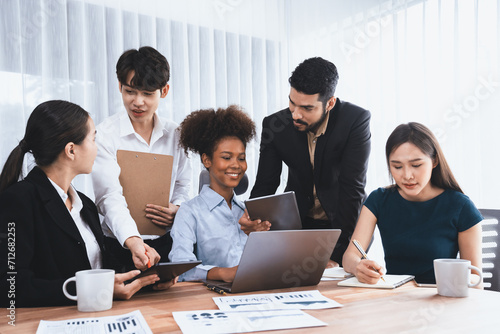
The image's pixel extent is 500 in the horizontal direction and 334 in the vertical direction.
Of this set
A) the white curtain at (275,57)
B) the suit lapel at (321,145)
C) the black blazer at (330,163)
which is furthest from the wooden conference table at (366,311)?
the white curtain at (275,57)

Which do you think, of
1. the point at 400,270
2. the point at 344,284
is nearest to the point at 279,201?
the point at 344,284

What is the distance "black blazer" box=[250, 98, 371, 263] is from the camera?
2.11 m

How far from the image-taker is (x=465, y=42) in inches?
122

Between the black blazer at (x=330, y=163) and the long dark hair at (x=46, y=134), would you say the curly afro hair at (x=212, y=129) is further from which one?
the long dark hair at (x=46, y=134)

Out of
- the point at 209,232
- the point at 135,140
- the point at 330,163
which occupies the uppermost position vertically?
the point at 135,140

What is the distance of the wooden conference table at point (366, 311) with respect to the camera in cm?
95

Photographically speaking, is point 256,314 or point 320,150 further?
point 320,150

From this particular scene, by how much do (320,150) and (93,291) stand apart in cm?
139

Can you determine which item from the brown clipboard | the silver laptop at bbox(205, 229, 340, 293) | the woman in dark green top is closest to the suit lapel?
the woman in dark green top

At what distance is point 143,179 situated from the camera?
1.85 metres

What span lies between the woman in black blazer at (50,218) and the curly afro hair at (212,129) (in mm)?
462

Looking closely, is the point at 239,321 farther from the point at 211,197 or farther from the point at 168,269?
the point at 211,197

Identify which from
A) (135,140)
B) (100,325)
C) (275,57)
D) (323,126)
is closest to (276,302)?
(100,325)

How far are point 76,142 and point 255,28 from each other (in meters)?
2.59
